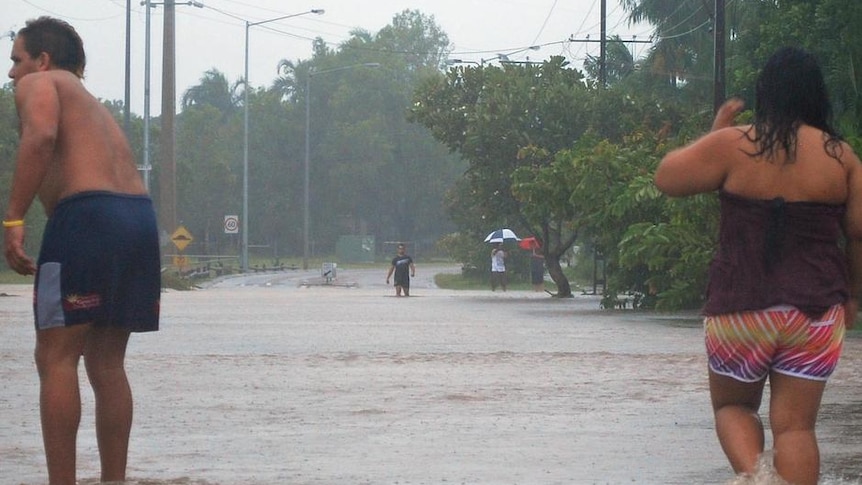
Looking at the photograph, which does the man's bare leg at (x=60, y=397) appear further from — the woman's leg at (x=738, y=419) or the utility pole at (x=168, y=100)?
the utility pole at (x=168, y=100)

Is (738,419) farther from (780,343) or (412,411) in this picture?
(412,411)

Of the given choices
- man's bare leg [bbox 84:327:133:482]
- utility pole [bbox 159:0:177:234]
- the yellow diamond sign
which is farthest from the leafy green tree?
man's bare leg [bbox 84:327:133:482]

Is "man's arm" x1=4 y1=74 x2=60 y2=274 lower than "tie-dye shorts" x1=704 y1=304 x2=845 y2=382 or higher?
higher

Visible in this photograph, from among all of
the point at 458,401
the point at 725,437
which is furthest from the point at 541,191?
the point at 725,437

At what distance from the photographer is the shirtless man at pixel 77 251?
5.93 m

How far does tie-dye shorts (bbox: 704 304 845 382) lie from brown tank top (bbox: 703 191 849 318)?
1.2 inches

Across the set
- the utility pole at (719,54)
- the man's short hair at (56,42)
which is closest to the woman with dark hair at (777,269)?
the man's short hair at (56,42)

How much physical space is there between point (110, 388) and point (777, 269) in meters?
2.48

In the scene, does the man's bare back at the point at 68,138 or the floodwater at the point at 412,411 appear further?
the floodwater at the point at 412,411

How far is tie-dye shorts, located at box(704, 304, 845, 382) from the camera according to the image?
5125mm

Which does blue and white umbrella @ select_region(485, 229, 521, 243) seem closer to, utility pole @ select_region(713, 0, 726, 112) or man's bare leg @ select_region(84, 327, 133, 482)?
utility pole @ select_region(713, 0, 726, 112)

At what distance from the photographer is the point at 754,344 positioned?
5133 millimetres

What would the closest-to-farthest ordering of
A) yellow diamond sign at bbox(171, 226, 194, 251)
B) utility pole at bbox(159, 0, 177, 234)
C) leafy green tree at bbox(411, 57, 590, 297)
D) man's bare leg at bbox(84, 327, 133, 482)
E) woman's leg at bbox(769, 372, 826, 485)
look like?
1. woman's leg at bbox(769, 372, 826, 485)
2. man's bare leg at bbox(84, 327, 133, 482)
3. leafy green tree at bbox(411, 57, 590, 297)
4. utility pole at bbox(159, 0, 177, 234)
5. yellow diamond sign at bbox(171, 226, 194, 251)

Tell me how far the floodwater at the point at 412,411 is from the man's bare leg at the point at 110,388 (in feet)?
1.64
